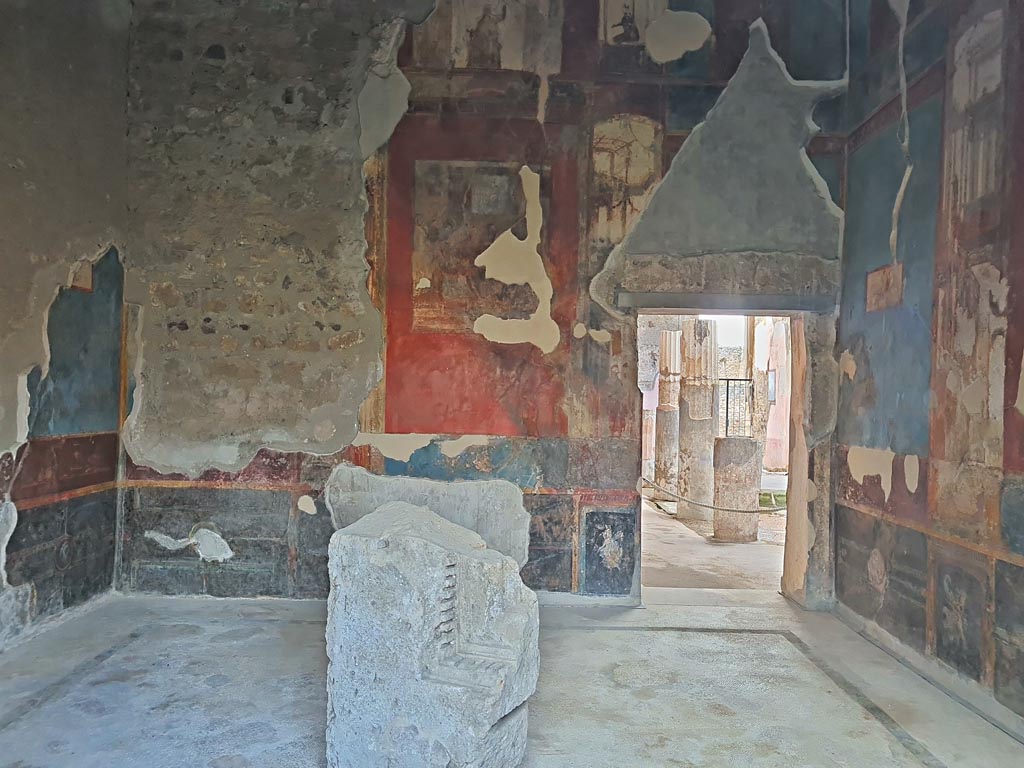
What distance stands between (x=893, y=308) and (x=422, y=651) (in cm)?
336

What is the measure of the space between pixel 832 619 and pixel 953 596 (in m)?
1.23

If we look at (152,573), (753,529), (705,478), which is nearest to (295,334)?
(152,573)

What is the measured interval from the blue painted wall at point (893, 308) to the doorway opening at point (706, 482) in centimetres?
65

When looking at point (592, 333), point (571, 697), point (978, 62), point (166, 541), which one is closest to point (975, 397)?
point (978, 62)

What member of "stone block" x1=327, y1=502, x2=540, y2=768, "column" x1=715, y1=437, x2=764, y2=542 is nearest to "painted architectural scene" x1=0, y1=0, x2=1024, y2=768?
"stone block" x1=327, y1=502, x2=540, y2=768

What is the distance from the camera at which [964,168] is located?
344cm

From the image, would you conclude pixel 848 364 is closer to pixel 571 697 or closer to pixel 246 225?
pixel 571 697

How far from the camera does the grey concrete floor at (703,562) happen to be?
559cm

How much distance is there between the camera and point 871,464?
14.1 ft

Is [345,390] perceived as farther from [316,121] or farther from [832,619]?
[832,619]

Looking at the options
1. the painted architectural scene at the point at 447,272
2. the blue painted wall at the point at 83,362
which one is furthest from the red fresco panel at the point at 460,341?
the blue painted wall at the point at 83,362

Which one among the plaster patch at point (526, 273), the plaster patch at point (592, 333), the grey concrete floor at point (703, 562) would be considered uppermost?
the plaster patch at point (526, 273)

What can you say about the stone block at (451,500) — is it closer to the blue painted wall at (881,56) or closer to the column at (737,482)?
the blue painted wall at (881,56)

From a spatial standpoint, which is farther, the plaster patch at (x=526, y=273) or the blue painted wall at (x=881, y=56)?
the plaster patch at (x=526, y=273)
